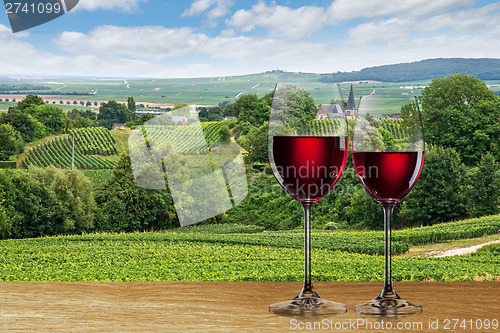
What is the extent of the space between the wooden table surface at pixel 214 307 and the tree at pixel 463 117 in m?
45.3

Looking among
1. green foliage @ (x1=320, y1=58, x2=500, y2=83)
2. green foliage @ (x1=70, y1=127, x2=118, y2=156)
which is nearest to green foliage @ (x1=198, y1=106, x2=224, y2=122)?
green foliage @ (x1=70, y1=127, x2=118, y2=156)

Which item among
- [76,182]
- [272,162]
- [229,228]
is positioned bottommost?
[229,228]

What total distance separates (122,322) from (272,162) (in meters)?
0.53

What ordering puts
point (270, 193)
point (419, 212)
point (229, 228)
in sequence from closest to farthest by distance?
point (419, 212), point (229, 228), point (270, 193)

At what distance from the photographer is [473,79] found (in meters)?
46.6

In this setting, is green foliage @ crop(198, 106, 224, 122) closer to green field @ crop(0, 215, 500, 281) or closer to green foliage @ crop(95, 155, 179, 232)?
green foliage @ crop(95, 155, 179, 232)

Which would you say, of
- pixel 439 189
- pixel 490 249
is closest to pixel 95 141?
pixel 439 189

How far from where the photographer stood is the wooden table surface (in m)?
0.84

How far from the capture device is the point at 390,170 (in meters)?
1.20

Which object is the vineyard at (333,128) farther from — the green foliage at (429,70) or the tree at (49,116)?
the green foliage at (429,70)

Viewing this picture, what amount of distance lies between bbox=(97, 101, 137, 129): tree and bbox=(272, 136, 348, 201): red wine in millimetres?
122291

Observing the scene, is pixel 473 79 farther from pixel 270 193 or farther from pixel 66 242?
pixel 66 242

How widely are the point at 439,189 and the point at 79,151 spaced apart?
62.3 m

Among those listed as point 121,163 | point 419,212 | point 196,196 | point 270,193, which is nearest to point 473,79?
point 419,212
